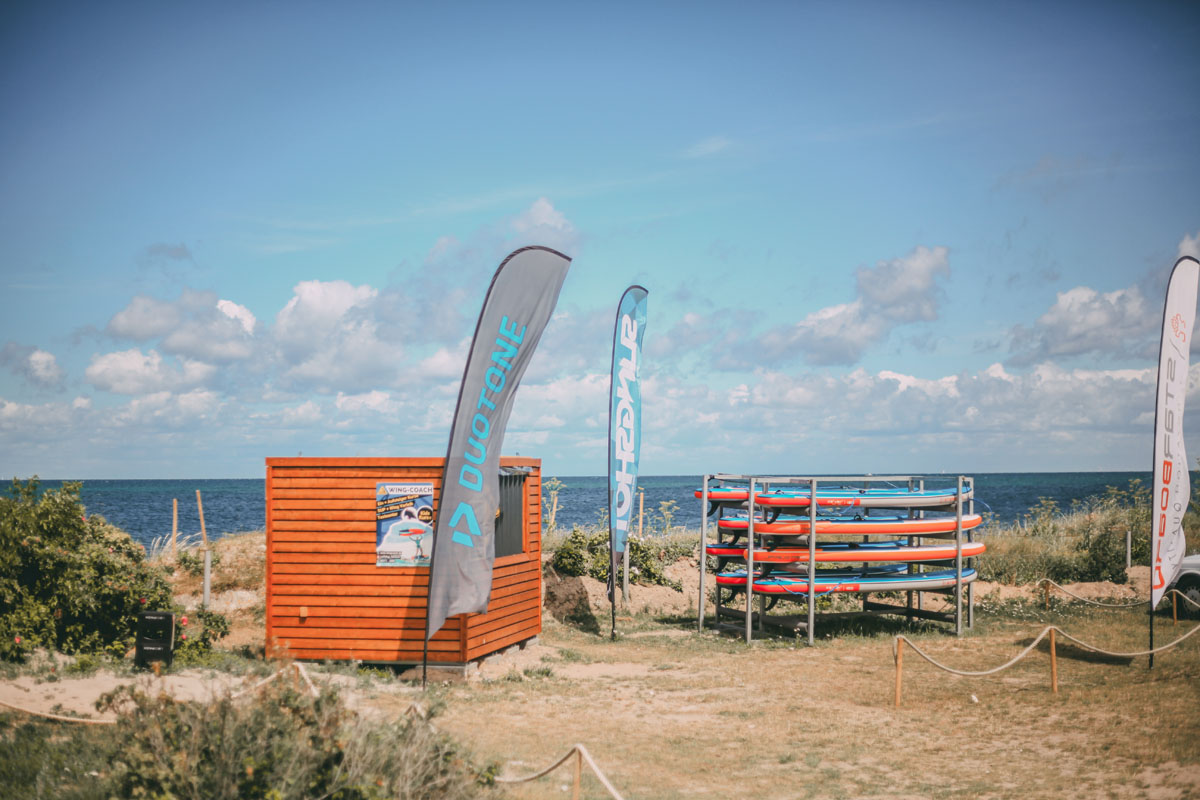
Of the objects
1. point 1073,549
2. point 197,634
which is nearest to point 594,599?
point 197,634

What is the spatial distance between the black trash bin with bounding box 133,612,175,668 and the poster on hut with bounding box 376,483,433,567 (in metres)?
2.60

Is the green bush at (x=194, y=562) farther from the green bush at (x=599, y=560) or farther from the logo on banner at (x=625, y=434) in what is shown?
the logo on banner at (x=625, y=434)

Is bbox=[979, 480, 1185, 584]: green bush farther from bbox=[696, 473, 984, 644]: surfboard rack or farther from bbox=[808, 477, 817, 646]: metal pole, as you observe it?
bbox=[808, 477, 817, 646]: metal pole

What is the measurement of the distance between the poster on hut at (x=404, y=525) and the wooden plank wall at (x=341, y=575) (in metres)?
0.10

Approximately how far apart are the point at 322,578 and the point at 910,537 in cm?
1003

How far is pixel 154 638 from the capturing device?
1073 centimetres

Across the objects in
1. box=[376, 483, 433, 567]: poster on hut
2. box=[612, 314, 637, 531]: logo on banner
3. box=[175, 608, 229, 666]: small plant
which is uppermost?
box=[612, 314, 637, 531]: logo on banner

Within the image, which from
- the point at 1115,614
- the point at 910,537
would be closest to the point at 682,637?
the point at 910,537

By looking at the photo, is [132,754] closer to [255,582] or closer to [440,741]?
[440,741]

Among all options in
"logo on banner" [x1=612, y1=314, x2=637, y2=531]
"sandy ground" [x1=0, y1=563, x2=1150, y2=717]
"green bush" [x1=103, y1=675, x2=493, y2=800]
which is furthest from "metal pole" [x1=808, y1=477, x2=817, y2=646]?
"green bush" [x1=103, y1=675, x2=493, y2=800]

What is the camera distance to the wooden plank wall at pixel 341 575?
1137cm

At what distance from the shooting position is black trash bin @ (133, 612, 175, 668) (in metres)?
10.7

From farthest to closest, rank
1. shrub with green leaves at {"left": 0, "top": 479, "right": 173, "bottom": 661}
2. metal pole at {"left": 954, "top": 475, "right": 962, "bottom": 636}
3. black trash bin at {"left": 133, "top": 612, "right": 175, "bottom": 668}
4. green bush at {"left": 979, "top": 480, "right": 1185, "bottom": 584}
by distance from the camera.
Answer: green bush at {"left": 979, "top": 480, "right": 1185, "bottom": 584} → metal pole at {"left": 954, "top": 475, "right": 962, "bottom": 636} → shrub with green leaves at {"left": 0, "top": 479, "right": 173, "bottom": 661} → black trash bin at {"left": 133, "top": 612, "right": 175, "bottom": 668}

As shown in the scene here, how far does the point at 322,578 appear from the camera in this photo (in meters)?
11.6
